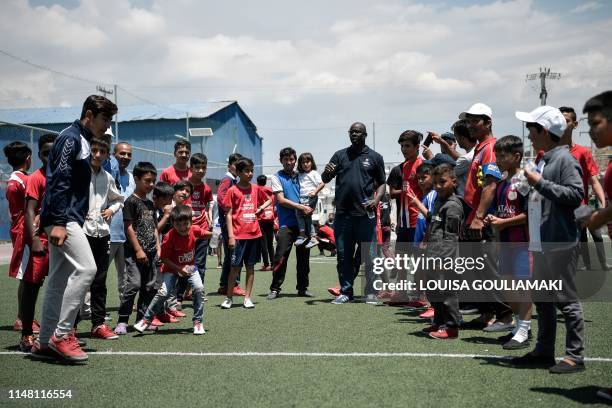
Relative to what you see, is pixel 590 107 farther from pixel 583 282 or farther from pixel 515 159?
pixel 583 282

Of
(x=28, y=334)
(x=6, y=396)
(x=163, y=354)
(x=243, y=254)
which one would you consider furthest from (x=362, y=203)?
(x=6, y=396)

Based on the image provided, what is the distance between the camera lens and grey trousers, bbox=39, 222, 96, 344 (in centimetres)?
504

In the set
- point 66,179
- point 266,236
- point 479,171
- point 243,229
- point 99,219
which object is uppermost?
point 479,171

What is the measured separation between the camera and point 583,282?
8.13m

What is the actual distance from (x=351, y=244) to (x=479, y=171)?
9.62 feet

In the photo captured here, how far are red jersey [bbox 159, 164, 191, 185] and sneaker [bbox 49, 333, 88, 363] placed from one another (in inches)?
145

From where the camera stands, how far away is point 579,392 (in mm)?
3930

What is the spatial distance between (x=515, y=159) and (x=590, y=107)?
4.86ft

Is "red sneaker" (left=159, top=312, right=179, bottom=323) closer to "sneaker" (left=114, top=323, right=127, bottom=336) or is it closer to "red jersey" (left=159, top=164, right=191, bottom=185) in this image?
"sneaker" (left=114, top=323, right=127, bottom=336)

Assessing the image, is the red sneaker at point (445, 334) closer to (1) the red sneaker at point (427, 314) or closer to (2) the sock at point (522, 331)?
(2) the sock at point (522, 331)

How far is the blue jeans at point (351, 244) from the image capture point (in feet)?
28.1

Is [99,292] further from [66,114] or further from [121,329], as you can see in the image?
[66,114]

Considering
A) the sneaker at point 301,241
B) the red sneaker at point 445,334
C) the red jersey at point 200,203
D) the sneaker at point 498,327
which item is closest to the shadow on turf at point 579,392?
the red sneaker at point 445,334

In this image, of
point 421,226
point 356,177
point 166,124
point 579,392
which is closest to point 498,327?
point 421,226
